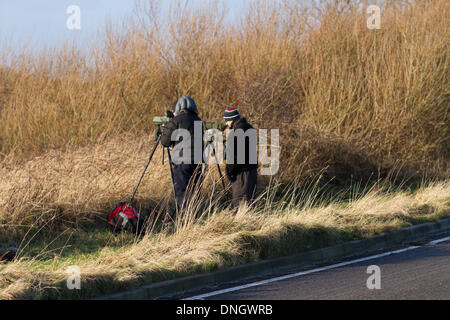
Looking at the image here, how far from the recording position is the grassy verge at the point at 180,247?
22.5ft

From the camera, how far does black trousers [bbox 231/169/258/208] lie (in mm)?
10359

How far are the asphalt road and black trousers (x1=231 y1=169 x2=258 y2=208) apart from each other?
2.41 m

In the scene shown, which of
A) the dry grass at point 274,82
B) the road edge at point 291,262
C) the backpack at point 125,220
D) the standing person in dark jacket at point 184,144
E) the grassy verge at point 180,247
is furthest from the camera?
the dry grass at point 274,82

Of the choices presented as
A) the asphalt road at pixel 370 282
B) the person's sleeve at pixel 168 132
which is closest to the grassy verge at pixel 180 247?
the asphalt road at pixel 370 282

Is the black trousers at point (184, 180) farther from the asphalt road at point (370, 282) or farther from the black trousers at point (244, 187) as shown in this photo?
the asphalt road at point (370, 282)

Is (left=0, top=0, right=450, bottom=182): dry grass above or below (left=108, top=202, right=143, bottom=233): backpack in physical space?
above

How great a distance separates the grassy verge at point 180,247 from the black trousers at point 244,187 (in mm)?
524

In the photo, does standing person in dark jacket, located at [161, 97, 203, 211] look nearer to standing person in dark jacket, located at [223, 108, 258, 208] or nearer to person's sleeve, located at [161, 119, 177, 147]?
person's sleeve, located at [161, 119, 177, 147]

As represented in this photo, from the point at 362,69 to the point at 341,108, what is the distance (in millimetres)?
1541

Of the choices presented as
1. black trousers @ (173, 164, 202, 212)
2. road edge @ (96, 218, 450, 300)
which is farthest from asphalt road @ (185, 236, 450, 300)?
black trousers @ (173, 164, 202, 212)

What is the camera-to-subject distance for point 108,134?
15727 millimetres

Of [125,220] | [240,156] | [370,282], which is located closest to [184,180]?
[240,156]
